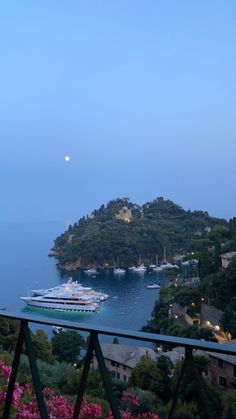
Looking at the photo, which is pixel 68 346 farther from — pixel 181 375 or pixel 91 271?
pixel 91 271

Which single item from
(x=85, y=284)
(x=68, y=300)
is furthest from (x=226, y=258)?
(x=85, y=284)

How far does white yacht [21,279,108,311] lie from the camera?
22192 mm

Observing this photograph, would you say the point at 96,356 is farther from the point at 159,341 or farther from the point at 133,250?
the point at 133,250

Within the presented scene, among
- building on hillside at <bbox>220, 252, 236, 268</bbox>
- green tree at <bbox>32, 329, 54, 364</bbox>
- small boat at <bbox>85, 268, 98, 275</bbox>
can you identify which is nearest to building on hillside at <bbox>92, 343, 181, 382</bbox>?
green tree at <bbox>32, 329, 54, 364</bbox>

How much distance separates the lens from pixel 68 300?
22891 mm

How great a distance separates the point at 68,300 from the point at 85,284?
7315mm

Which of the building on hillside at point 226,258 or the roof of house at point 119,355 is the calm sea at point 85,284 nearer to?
the building on hillside at point 226,258

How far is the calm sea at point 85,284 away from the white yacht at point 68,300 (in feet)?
1.15

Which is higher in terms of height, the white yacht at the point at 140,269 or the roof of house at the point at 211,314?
the white yacht at the point at 140,269

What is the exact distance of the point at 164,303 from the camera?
61.1 feet

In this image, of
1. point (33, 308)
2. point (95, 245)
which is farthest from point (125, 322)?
point (95, 245)

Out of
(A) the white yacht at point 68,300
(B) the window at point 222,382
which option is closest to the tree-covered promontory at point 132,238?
(A) the white yacht at point 68,300

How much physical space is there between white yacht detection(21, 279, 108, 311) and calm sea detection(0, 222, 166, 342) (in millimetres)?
349

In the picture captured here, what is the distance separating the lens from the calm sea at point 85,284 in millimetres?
20375
